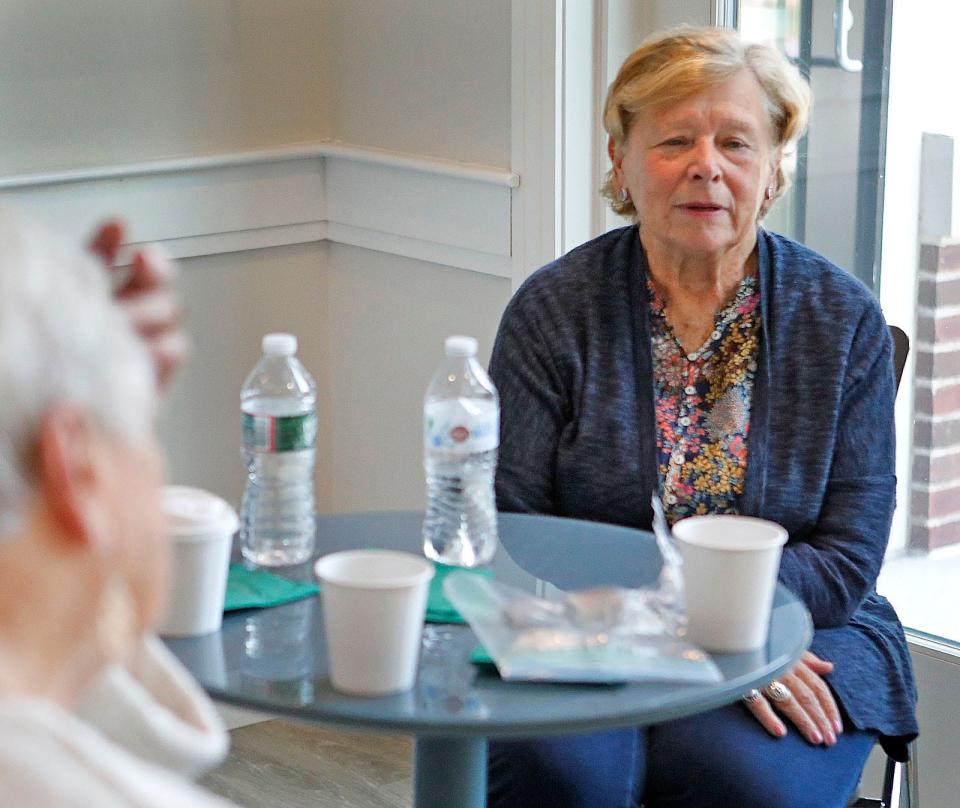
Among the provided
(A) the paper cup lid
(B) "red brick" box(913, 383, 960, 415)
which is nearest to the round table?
(A) the paper cup lid

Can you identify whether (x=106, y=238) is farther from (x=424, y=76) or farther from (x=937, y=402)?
(x=424, y=76)

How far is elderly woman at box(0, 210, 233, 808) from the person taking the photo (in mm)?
898

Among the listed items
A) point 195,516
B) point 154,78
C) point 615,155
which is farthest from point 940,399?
point 154,78

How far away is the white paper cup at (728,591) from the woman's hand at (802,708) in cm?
43

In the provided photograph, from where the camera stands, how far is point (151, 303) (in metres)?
1.19

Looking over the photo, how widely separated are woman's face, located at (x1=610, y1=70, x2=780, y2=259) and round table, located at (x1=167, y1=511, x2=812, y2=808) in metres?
0.55

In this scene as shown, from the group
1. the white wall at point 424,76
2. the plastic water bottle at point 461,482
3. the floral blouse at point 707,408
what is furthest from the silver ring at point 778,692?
the white wall at point 424,76

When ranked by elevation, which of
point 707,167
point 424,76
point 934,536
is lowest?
point 934,536

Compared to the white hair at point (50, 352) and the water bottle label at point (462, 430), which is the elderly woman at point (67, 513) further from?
the water bottle label at point (462, 430)

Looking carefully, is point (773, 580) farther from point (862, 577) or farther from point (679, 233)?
point (679, 233)

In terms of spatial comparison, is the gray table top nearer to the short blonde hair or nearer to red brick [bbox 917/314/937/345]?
the short blonde hair

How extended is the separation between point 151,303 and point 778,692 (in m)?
1.11

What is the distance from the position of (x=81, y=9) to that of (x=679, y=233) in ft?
4.70

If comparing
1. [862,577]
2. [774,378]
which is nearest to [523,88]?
[774,378]
